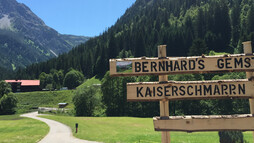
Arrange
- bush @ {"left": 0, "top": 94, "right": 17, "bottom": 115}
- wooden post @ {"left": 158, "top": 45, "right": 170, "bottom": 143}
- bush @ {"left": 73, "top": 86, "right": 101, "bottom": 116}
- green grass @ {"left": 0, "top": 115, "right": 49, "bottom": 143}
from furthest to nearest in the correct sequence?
bush @ {"left": 0, "top": 94, "right": 17, "bottom": 115}
bush @ {"left": 73, "top": 86, "right": 101, "bottom": 116}
green grass @ {"left": 0, "top": 115, "right": 49, "bottom": 143}
wooden post @ {"left": 158, "top": 45, "right": 170, "bottom": 143}

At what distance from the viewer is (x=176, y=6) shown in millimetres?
192875

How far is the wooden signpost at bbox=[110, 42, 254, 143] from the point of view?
7.71 metres

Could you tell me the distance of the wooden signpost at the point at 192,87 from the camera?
7707 millimetres

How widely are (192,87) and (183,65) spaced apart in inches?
39.4

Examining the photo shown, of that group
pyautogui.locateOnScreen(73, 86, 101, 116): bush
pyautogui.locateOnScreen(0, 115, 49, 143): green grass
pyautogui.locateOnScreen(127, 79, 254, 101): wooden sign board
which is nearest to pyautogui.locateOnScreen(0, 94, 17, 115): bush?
pyautogui.locateOnScreen(73, 86, 101, 116): bush

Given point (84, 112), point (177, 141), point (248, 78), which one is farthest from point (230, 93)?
point (84, 112)

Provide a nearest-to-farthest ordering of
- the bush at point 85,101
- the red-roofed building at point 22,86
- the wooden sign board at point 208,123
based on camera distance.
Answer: the wooden sign board at point 208,123
the bush at point 85,101
the red-roofed building at point 22,86

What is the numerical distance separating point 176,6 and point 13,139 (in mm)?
197164

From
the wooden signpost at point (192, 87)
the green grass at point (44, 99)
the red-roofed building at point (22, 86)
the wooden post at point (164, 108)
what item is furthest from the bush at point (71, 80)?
the wooden post at point (164, 108)

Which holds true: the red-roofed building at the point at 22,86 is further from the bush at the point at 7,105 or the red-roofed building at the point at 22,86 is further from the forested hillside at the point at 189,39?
the bush at the point at 7,105

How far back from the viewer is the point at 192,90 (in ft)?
26.3

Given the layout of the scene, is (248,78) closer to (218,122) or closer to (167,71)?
(218,122)

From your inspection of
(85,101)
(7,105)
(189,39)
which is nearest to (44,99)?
(7,105)

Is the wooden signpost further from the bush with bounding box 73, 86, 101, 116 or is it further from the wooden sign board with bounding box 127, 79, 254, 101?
the bush with bounding box 73, 86, 101, 116
